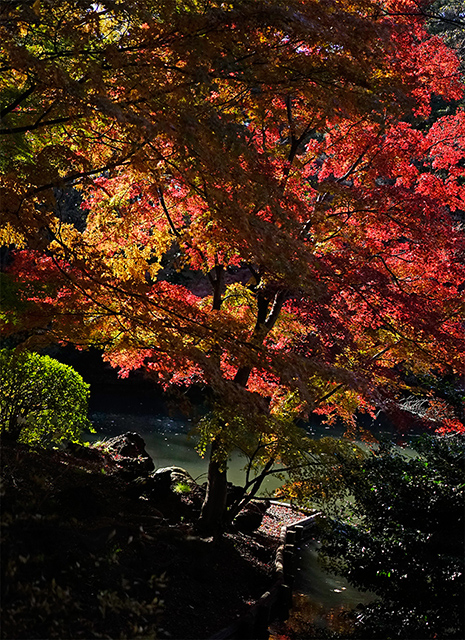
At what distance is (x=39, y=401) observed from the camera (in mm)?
8781

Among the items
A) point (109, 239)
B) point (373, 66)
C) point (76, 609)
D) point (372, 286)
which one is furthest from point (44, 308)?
point (373, 66)

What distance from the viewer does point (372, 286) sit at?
6125 millimetres

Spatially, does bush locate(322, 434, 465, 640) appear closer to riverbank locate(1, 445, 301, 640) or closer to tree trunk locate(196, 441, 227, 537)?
riverbank locate(1, 445, 301, 640)

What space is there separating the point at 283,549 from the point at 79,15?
23.1 ft

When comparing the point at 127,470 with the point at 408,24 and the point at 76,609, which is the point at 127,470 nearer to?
the point at 76,609

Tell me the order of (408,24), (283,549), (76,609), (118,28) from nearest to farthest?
(76,609)
(118,28)
(408,24)
(283,549)

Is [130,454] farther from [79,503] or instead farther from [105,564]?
[105,564]

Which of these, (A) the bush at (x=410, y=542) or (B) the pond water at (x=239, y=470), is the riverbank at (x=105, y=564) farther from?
(A) the bush at (x=410, y=542)

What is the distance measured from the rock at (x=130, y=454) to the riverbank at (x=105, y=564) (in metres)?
1.61

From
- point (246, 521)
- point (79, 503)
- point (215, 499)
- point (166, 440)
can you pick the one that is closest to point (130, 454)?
point (246, 521)

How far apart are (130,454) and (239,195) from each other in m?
7.83

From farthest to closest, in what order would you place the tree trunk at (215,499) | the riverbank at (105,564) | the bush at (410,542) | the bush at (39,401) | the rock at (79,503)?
1. the bush at (39,401)
2. the tree trunk at (215,499)
3. the rock at (79,503)
4. the bush at (410,542)
5. the riverbank at (105,564)

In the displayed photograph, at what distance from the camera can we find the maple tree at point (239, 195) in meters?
4.20

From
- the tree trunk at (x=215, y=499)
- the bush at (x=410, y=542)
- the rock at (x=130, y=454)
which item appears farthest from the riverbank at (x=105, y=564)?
the rock at (x=130, y=454)
